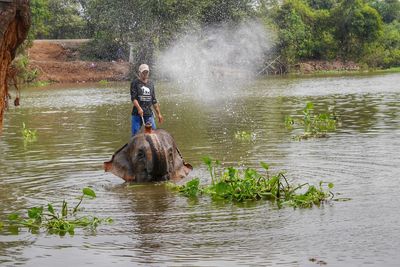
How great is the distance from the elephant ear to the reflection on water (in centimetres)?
18

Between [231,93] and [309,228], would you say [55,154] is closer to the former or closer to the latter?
[309,228]

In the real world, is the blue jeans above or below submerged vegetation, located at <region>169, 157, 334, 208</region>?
above

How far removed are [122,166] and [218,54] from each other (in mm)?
41377

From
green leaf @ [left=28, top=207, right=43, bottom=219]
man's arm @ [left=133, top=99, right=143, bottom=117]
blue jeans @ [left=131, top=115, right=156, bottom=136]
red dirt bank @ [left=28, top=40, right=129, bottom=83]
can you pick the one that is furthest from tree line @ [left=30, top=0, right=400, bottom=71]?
green leaf @ [left=28, top=207, right=43, bottom=219]

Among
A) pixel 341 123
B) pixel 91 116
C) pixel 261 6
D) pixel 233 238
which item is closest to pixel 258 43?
pixel 261 6

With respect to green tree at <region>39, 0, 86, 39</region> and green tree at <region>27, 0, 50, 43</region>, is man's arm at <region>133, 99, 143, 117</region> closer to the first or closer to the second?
green tree at <region>27, 0, 50, 43</region>

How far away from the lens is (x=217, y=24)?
168 feet

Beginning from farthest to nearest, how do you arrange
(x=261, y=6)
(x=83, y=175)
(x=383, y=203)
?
(x=261, y=6)
(x=83, y=175)
(x=383, y=203)

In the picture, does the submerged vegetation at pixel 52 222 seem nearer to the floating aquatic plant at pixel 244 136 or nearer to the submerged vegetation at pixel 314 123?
the floating aquatic plant at pixel 244 136

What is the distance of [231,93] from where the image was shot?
104 ft

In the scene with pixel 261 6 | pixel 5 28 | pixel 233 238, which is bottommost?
pixel 233 238

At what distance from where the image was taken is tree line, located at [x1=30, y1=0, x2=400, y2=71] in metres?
49.5

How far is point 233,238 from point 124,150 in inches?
156

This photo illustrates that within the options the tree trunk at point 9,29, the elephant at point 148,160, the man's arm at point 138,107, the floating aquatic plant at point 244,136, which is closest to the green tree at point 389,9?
the floating aquatic plant at point 244,136
